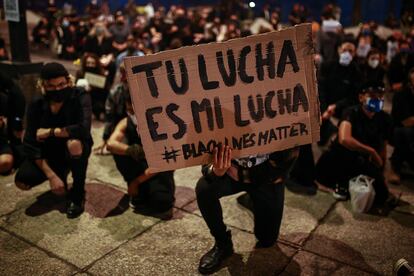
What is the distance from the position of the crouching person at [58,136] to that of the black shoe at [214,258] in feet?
4.66

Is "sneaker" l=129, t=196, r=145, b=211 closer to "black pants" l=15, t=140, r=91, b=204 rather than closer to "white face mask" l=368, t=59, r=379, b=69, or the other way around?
"black pants" l=15, t=140, r=91, b=204

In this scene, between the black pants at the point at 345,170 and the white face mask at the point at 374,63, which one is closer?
the black pants at the point at 345,170

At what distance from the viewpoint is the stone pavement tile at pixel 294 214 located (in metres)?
3.72

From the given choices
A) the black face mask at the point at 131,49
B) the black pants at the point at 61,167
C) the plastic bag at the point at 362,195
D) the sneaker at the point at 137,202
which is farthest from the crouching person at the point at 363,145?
the black face mask at the point at 131,49

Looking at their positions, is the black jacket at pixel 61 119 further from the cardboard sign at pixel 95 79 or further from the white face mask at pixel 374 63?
the white face mask at pixel 374 63

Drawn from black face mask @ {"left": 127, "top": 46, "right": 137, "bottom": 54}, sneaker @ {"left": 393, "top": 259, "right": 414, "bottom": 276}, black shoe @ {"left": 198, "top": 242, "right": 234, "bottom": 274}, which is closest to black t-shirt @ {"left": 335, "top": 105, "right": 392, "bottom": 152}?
sneaker @ {"left": 393, "top": 259, "right": 414, "bottom": 276}

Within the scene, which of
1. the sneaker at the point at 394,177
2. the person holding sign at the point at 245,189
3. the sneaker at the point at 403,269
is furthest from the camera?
the sneaker at the point at 394,177

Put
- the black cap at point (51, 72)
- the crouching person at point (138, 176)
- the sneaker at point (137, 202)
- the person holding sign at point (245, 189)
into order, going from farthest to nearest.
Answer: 1. the sneaker at point (137, 202)
2. the crouching person at point (138, 176)
3. the black cap at point (51, 72)
4. the person holding sign at point (245, 189)

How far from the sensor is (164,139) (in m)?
2.61

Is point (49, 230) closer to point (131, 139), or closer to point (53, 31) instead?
point (131, 139)

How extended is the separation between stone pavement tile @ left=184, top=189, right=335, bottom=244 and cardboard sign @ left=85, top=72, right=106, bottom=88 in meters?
3.25

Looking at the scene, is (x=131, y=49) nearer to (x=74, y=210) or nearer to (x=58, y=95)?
(x=58, y=95)

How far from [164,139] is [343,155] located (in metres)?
2.48

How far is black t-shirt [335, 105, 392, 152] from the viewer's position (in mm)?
4352
